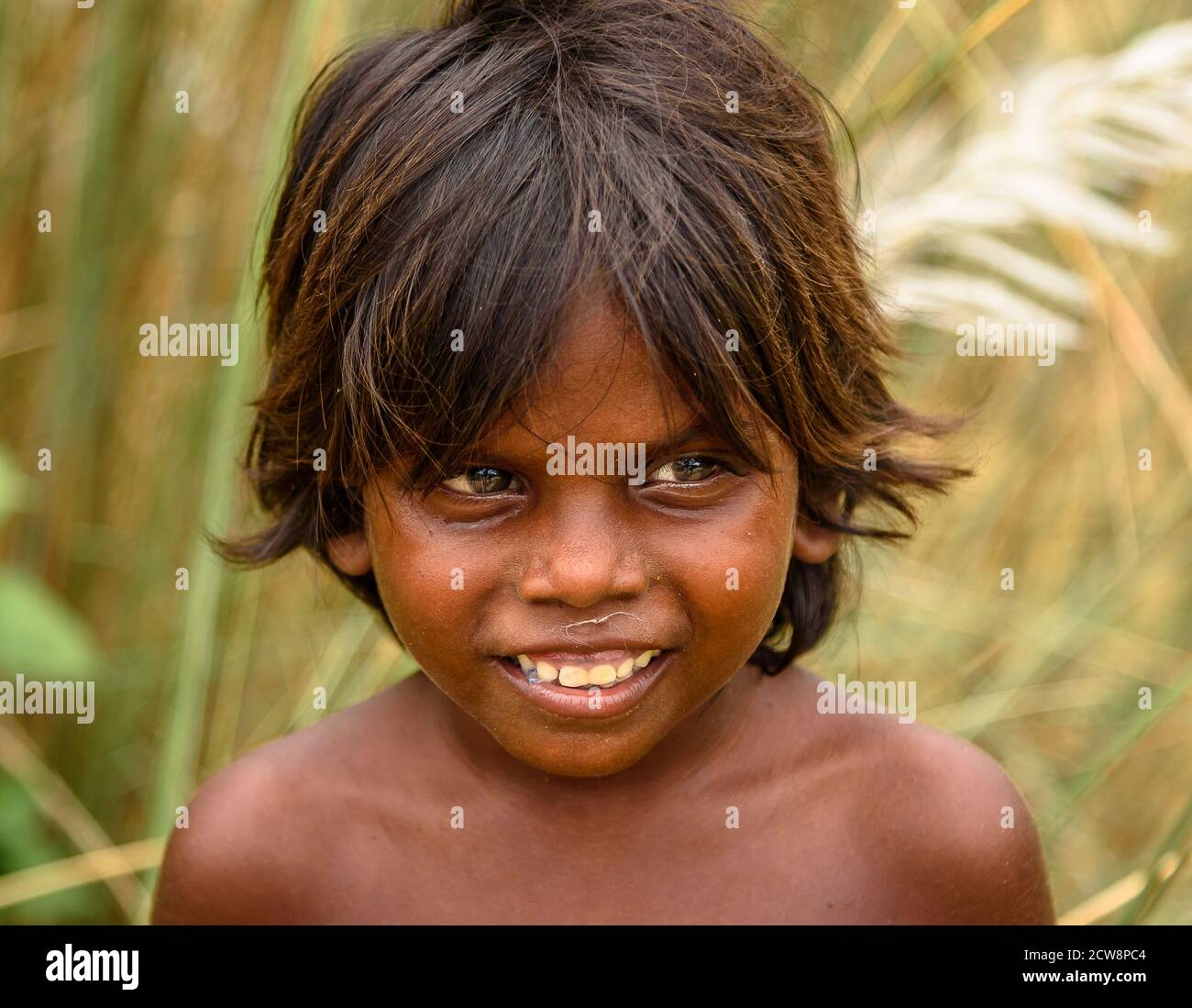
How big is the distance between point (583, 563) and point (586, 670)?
0.10 m

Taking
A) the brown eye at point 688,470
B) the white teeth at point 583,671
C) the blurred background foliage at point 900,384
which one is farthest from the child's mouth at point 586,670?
the blurred background foliage at point 900,384

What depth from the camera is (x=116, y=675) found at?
1752mm

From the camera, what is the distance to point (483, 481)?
3.01 feet

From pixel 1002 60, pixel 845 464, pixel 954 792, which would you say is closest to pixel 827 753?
pixel 954 792

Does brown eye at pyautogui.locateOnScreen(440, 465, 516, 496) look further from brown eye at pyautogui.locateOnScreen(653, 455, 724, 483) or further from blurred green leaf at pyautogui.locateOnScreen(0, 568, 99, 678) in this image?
blurred green leaf at pyautogui.locateOnScreen(0, 568, 99, 678)

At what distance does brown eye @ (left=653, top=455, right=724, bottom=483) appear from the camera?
0.92 metres

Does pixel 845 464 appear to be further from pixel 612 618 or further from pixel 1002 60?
pixel 1002 60

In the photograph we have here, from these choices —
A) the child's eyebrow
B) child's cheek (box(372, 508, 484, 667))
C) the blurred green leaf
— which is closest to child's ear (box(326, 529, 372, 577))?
child's cheek (box(372, 508, 484, 667))

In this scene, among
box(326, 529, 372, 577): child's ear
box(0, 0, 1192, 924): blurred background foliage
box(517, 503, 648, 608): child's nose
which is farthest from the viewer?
box(0, 0, 1192, 924): blurred background foliage

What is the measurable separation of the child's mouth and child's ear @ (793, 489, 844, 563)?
0.62ft

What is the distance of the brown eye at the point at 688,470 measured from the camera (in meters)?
0.92

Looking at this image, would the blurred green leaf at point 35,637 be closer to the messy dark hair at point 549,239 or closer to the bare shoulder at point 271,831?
the bare shoulder at point 271,831

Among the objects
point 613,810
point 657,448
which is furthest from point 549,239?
point 613,810

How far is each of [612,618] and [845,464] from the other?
0.25 m
